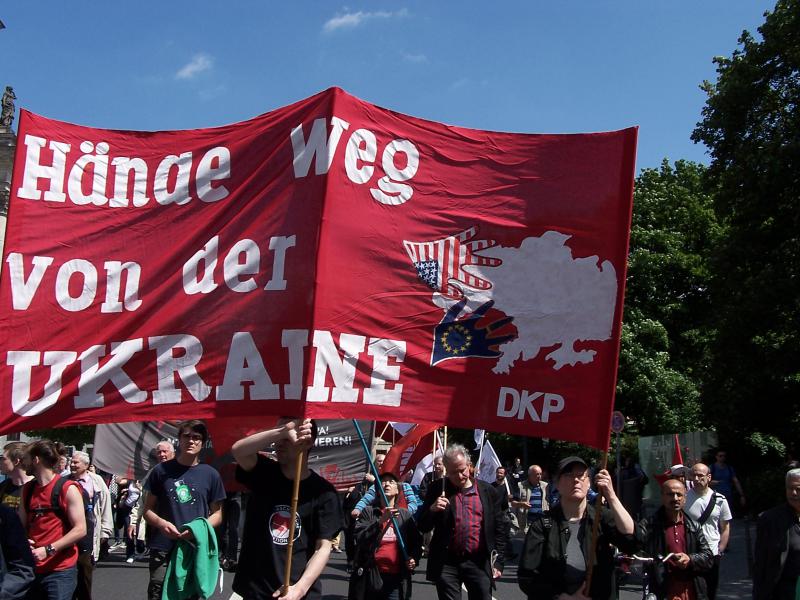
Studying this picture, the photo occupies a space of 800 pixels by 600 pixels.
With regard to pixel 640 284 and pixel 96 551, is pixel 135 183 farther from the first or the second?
A: pixel 640 284

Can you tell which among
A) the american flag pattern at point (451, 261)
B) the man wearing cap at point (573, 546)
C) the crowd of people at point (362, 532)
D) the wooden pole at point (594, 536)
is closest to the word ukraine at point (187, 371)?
the crowd of people at point (362, 532)

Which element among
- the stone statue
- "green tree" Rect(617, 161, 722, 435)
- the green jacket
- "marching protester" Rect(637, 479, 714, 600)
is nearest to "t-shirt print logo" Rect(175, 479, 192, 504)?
the green jacket

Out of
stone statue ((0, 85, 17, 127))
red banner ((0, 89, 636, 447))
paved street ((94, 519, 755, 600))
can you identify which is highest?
stone statue ((0, 85, 17, 127))

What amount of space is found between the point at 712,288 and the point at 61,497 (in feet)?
74.0

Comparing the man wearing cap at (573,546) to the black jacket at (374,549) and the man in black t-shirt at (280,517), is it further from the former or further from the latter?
the black jacket at (374,549)

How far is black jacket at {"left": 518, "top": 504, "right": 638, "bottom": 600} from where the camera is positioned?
528cm

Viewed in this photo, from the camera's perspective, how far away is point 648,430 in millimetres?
39250

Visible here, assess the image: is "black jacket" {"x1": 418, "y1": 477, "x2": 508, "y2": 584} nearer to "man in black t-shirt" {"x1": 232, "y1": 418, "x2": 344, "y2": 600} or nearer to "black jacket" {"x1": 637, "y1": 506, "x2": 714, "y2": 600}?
"black jacket" {"x1": 637, "y1": 506, "x2": 714, "y2": 600}

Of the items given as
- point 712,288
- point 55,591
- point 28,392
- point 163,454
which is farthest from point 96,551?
point 712,288

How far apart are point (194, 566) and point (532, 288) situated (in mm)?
2877

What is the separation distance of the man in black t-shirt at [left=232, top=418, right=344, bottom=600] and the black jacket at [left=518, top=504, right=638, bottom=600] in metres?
1.13

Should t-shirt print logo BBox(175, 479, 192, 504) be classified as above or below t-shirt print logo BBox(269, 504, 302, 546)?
below

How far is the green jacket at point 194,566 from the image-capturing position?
634cm

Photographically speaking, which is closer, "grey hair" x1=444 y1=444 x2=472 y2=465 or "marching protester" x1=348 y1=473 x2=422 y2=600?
"grey hair" x1=444 y1=444 x2=472 y2=465
